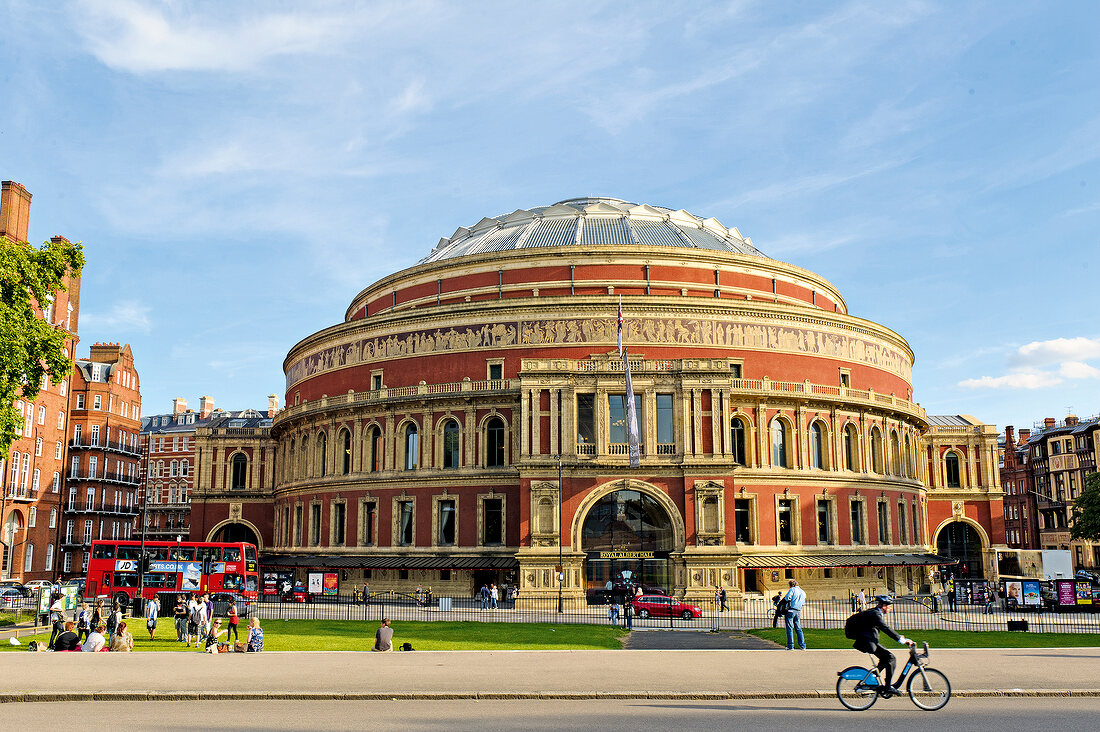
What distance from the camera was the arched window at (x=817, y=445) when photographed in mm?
55938

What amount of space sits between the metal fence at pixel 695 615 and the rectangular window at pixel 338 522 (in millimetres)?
7552

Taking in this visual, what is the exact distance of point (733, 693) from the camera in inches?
695

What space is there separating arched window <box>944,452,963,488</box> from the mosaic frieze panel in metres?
19.4

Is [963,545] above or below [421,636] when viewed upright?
above

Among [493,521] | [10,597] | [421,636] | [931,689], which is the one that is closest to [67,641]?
[421,636]

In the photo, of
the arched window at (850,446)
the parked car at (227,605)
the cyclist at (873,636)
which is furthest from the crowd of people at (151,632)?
the arched window at (850,446)

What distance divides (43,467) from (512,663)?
180ft

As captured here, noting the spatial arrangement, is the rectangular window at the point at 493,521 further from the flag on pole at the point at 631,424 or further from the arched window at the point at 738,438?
the arched window at the point at 738,438

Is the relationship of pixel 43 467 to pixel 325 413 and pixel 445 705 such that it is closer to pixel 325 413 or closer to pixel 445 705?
pixel 325 413

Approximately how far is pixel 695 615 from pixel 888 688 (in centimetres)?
2466

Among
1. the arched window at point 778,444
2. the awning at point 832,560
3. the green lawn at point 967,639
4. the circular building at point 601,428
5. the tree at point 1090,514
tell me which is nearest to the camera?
the green lawn at point 967,639

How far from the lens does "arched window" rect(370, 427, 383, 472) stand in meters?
57.2

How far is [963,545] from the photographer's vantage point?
73.8 meters

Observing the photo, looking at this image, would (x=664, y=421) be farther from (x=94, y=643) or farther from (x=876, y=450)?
(x=94, y=643)
